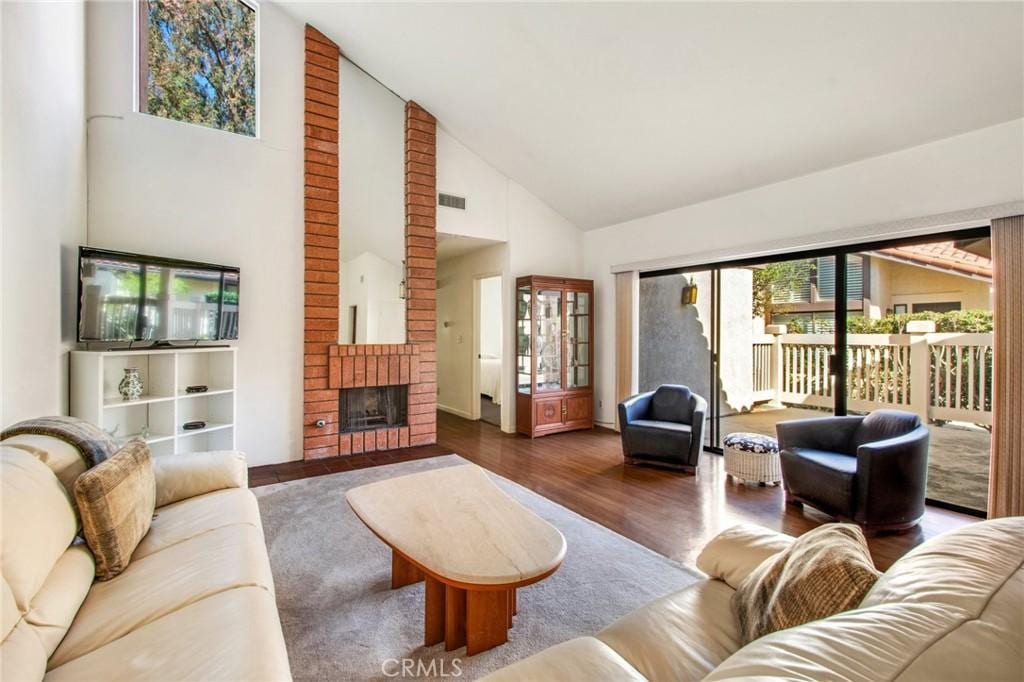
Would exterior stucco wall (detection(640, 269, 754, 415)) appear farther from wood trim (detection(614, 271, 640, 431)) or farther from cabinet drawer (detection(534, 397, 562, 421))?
cabinet drawer (detection(534, 397, 562, 421))

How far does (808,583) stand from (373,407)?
418 centimetres

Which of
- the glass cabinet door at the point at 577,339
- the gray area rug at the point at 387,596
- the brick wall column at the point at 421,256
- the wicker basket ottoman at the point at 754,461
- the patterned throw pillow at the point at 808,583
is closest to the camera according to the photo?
the patterned throw pillow at the point at 808,583

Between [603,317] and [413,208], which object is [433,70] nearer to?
[413,208]

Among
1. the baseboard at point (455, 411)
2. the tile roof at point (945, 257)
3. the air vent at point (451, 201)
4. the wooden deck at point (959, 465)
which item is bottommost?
→ the baseboard at point (455, 411)

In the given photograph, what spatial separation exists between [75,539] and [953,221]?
4.67 meters

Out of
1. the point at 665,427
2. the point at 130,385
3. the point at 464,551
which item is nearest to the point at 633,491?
the point at 665,427

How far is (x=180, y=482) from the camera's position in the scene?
2098 mm

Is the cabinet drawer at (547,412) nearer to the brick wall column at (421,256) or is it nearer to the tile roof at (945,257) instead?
the brick wall column at (421,256)

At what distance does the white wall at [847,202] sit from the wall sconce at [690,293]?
0.59 meters

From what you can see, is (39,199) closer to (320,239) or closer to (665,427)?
(320,239)

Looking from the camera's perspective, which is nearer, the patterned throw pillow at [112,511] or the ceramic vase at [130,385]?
the patterned throw pillow at [112,511]

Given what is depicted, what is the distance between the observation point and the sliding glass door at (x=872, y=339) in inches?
119

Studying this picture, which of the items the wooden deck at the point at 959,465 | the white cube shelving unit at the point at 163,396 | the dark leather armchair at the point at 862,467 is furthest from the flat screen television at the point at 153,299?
the wooden deck at the point at 959,465

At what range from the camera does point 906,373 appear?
3.29 meters
